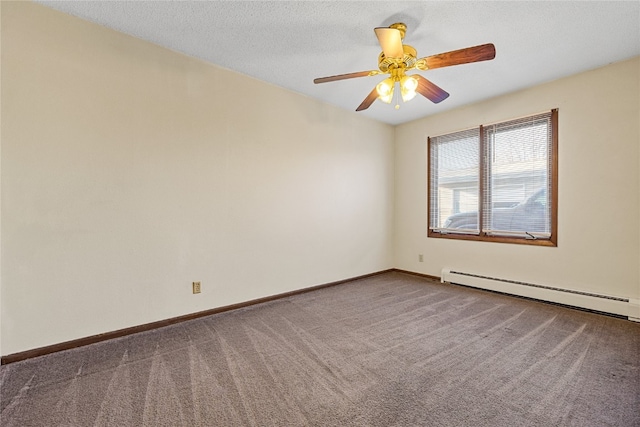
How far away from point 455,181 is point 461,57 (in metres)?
2.49

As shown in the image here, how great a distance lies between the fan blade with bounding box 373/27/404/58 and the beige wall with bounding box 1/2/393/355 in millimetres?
1689

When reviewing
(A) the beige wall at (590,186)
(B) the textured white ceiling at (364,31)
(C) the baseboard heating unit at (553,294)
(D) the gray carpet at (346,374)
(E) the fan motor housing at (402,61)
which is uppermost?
(B) the textured white ceiling at (364,31)

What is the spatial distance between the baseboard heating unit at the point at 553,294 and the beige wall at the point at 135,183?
2.10 m

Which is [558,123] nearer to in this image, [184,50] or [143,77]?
[184,50]

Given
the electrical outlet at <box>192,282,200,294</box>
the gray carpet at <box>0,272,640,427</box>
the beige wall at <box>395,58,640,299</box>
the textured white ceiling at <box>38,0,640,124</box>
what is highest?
the textured white ceiling at <box>38,0,640,124</box>

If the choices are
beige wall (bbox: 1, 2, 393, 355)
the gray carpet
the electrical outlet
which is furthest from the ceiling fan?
the electrical outlet

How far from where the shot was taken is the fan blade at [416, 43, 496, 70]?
1.79 metres

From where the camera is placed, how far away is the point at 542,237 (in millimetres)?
3268

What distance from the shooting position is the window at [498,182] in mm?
3236

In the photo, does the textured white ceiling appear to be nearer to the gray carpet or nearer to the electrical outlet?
the electrical outlet

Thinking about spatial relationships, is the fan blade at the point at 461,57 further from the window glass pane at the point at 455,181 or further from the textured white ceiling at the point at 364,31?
the window glass pane at the point at 455,181

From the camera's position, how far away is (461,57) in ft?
6.29

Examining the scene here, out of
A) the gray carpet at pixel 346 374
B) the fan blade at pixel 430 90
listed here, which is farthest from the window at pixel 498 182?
the fan blade at pixel 430 90

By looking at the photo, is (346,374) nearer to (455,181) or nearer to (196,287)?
(196,287)
